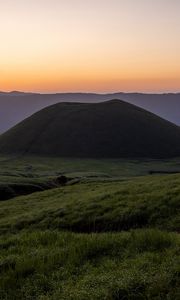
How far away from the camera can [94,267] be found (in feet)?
44.7

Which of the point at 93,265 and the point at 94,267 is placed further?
the point at 93,265

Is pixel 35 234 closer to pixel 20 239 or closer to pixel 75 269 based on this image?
pixel 20 239

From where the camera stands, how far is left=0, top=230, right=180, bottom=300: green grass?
37.8 ft

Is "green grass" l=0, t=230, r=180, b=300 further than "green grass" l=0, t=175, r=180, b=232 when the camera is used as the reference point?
No

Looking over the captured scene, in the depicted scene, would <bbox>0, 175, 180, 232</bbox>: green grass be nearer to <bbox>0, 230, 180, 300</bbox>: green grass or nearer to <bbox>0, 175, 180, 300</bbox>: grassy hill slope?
<bbox>0, 175, 180, 300</bbox>: grassy hill slope

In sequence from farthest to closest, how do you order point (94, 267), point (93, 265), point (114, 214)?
point (114, 214), point (93, 265), point (94, 267)

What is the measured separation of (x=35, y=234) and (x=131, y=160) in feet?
586

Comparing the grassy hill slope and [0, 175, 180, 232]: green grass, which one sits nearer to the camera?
the grassy hill slope

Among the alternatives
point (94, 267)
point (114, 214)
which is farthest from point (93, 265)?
point (114, 214)

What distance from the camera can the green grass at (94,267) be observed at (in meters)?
11.5

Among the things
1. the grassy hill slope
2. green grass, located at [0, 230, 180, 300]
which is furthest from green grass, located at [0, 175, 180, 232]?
green grass, located at [0, 230, 180, 300]

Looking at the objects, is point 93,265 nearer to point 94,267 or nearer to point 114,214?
point 94,267

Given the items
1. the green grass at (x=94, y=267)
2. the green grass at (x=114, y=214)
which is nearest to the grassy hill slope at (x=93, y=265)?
the green grass at (x=94, y=267)

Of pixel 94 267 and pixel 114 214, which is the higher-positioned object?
pixel 94 267
